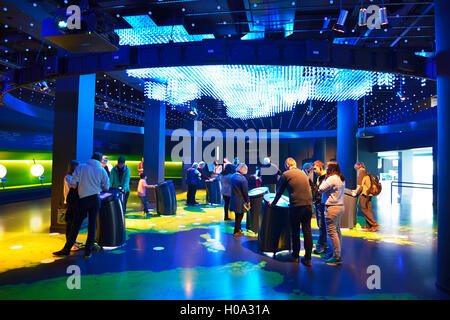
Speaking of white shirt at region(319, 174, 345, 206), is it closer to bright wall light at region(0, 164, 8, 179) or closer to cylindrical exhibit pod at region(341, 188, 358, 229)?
cylindrical exhibit pod at region(341, 188, 358, 229)

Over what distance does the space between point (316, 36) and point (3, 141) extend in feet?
44.1

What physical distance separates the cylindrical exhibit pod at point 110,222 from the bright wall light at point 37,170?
42.8 ft

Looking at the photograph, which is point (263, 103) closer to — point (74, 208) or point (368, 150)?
point (74, 208)

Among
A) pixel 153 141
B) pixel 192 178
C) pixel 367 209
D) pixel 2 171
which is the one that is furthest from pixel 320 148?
pixel 2 171

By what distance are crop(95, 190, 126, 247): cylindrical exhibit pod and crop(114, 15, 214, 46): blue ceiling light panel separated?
3.54 meters

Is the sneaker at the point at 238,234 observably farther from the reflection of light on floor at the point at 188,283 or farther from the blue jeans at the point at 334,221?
the blue jeans at the point at 334,221

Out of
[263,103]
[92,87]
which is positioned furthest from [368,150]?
[92,87]

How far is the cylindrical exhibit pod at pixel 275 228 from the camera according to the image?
4.40m

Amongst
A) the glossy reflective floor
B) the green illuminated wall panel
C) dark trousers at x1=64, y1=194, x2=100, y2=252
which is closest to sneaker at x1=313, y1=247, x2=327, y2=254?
the glossy reflective floor

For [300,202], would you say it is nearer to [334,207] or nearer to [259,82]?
[334,207]

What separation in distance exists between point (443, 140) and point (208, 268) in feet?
11.3

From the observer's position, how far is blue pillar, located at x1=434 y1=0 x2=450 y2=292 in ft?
10.9

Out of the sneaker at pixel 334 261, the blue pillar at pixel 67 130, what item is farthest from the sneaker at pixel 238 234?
the blue pillar at pixel 67 130
